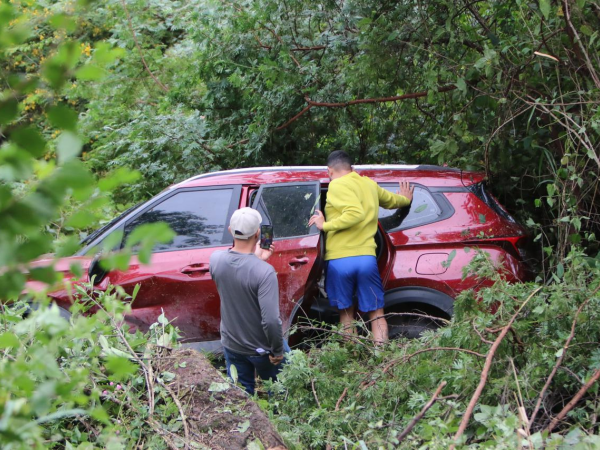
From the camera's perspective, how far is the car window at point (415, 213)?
5.30m

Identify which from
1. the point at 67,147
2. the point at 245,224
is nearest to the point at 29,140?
the point at 67,147

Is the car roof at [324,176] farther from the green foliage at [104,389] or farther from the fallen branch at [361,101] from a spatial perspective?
the green foliage at [104,389]

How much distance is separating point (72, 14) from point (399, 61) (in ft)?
19.2

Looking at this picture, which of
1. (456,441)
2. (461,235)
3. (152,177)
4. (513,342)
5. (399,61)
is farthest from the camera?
(152,177)

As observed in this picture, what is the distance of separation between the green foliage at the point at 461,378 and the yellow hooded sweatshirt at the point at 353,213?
1188mm

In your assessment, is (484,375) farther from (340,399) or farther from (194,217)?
(194,217)

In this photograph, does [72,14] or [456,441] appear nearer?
[72,14]

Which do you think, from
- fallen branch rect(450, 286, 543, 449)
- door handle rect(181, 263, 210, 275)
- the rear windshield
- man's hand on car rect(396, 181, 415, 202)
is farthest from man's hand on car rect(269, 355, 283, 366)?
the rear windshield

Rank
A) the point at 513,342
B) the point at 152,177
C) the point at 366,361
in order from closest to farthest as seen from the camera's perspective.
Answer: the point at 513,342 < the point at 366,361 < the point at 152,177

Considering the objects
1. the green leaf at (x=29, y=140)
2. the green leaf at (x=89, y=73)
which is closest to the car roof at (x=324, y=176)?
the green leaf at (x=89, y=73)

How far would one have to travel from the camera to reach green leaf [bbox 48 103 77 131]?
1.17 metres

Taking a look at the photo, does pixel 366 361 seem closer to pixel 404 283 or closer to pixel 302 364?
pixel 302 364

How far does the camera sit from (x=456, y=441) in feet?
8.29

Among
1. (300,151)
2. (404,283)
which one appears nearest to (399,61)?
(300,151)
